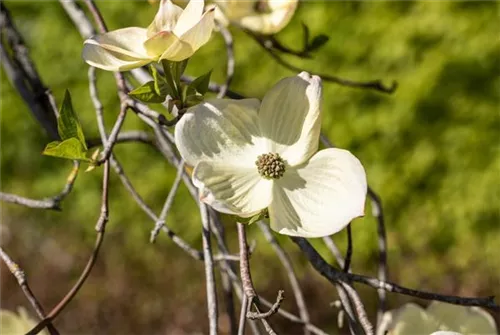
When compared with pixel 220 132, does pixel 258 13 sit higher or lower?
higher

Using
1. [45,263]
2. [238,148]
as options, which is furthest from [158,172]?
[238,148]

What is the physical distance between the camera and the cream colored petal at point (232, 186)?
0.40 meters

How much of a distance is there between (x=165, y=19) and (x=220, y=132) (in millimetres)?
73

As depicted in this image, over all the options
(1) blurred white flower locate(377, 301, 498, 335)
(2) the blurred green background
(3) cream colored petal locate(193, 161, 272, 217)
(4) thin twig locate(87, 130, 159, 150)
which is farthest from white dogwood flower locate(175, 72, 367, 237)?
(2) the blurred green background

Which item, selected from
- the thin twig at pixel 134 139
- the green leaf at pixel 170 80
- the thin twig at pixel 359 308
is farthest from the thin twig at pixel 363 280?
the thin twig at pixel 134 139

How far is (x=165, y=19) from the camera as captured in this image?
1.44ft

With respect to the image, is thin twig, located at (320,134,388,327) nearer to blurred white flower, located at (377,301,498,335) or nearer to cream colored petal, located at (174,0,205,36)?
blurred white flower, located at (377,301,498,335)

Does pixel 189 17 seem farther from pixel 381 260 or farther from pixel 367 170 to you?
pixel 367 170

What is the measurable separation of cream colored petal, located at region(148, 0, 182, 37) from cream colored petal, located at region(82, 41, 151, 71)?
0.02 m

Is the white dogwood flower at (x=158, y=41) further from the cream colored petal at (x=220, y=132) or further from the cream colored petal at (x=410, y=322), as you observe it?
the cream colored petal at (x=410, y=322)

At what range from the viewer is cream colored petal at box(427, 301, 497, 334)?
50cm

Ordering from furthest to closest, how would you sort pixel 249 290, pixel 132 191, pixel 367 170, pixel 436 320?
pixel 367 170 → pixel 132 191 → pixel 436 320 → pixel 249 290

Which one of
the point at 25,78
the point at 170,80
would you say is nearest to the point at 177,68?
the point at 170,80

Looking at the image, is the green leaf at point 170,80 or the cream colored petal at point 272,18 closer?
the green leaf at point 170,80
